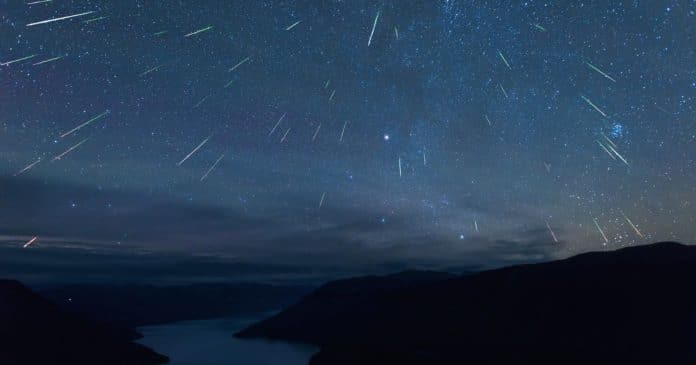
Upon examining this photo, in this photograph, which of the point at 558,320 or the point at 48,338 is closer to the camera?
the point at 558,320

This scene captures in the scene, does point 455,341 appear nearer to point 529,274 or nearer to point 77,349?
point 529,274

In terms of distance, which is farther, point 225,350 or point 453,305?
point 225,350

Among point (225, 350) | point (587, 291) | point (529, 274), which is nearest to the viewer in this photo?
point (587, 291)

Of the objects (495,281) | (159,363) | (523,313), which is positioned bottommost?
(159,363)

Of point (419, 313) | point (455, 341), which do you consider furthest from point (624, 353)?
point (419, 313)

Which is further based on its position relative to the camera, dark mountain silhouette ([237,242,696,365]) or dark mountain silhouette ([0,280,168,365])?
dark mountain silhouette ([0,280,168,365])
